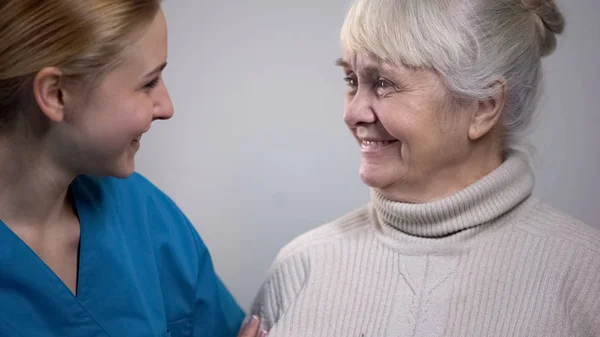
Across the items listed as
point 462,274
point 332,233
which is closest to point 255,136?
point 332,233

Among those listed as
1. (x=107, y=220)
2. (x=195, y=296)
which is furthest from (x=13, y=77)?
(x=195, y=296)

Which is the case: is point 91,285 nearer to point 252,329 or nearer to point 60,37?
point 252,329

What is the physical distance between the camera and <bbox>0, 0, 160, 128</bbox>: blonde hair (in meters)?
1.00

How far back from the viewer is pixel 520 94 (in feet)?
4.04

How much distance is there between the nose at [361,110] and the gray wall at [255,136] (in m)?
0.51

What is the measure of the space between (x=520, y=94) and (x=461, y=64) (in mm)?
141

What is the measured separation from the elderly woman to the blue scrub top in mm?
181

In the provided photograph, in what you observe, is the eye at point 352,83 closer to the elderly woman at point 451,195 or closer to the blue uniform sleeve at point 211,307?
the elderly woman at point 451,195

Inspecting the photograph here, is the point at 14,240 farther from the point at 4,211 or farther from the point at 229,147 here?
the point at 229,147

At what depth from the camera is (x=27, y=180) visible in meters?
1.11

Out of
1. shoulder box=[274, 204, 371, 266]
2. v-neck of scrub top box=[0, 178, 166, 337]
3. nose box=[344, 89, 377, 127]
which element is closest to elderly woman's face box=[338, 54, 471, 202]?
nose box=[344, 89, 377, 127]

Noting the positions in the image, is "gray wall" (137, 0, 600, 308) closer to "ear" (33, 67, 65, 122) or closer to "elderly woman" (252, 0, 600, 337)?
"elderly woman" (252, 0, 600, 337)

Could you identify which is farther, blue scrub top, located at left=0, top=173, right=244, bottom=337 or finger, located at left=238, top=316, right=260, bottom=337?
finger, located at left=238, top=316, right=260, bottom=337

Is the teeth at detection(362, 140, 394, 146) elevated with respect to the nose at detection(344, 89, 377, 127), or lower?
lower
